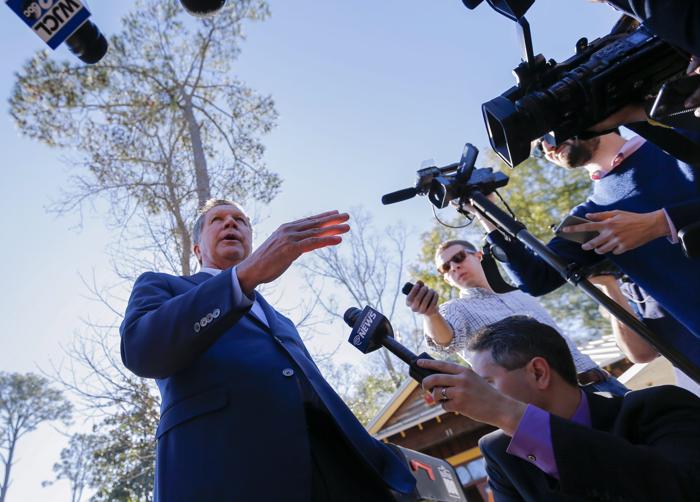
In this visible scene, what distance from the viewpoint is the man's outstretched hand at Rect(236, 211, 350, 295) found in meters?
1.28

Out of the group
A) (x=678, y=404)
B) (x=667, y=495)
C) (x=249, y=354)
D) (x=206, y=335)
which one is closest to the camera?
(x=667, y=495)

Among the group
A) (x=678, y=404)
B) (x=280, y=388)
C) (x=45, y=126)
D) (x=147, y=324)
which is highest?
(x=45, y=126)

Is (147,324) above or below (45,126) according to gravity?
below

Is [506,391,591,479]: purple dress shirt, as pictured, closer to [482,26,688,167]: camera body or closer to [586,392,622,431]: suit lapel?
[586,392,622,431]: suit lapel

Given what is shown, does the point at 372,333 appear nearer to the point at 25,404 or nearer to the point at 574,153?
the point at 574,153

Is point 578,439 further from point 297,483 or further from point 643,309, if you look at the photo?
point 643,309

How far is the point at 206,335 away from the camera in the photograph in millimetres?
1207

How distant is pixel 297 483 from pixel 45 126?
9.42 m

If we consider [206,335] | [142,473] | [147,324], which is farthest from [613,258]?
[142,473]

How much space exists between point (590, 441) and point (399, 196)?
113cm

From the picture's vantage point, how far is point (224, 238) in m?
2.07

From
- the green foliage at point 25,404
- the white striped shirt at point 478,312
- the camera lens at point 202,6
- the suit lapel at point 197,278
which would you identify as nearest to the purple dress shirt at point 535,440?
the suit lapel at point 197,278

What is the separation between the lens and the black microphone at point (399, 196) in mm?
1859

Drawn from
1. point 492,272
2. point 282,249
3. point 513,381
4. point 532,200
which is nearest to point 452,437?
point 492,272
